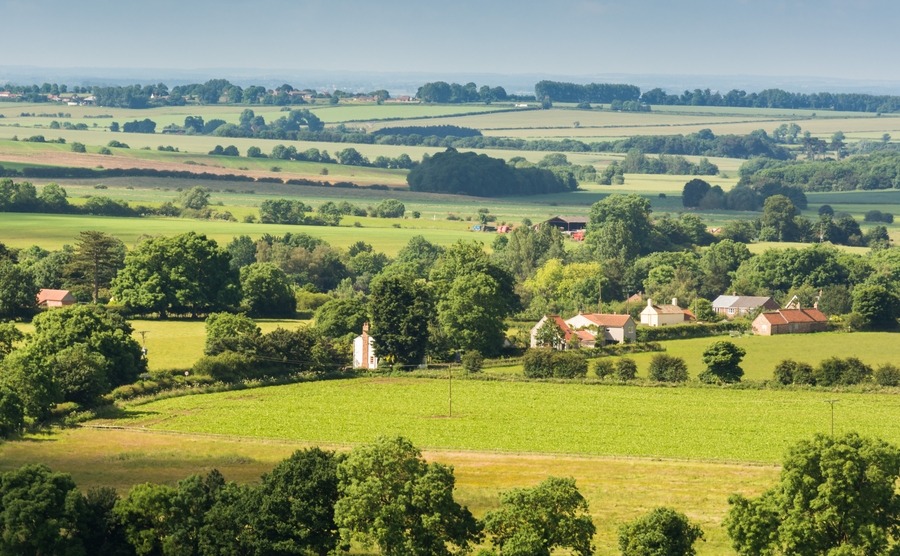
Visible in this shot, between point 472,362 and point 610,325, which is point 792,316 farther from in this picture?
point 472,362

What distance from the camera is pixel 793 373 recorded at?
78.8 metres

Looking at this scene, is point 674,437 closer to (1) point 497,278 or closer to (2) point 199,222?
(1) point 497,278

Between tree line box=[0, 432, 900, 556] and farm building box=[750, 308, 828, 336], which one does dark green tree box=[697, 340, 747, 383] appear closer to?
farm building box=[750, 308, 828, 336]

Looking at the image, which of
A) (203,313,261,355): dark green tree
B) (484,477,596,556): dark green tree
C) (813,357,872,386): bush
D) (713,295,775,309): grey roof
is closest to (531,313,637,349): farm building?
(713,295,775,309): grey roof

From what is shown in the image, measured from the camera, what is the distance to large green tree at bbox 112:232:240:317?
315 ft

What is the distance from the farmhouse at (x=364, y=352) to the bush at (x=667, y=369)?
14.0 metres

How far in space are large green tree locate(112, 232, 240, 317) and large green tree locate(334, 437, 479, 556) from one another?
50.5m

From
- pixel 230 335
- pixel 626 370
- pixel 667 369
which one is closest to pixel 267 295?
pixel 230 335

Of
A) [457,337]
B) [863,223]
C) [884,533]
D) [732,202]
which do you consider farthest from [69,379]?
[732,202]

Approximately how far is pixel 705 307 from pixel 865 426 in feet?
119

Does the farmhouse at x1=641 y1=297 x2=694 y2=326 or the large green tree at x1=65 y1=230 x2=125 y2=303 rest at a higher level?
the large green tree at x1=65 y1=230 x2=125 y2=303

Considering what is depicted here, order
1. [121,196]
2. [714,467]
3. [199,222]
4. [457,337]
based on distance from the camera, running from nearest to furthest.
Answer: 1. [714,467]
2. [457,337]
3. [199,222]
4. [121,196]

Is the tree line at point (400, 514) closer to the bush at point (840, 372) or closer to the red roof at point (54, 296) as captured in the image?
the bush at point (840, 372)

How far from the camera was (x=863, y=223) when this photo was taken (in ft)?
562
